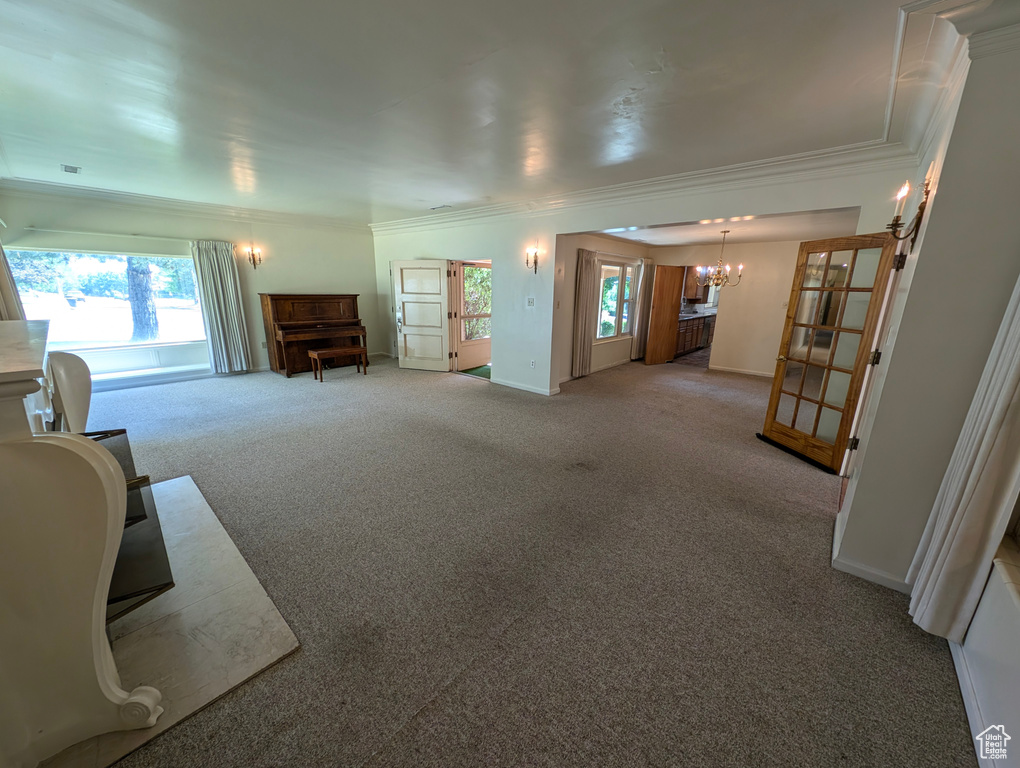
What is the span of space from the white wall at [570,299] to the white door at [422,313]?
209cm

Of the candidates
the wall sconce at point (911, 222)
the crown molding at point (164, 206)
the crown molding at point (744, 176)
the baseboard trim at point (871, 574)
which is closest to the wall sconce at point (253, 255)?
the crown molding at point (164, 206)

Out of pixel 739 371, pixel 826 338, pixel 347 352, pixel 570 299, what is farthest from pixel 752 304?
pixel 347 352

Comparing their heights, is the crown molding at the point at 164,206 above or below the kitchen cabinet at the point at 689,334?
above

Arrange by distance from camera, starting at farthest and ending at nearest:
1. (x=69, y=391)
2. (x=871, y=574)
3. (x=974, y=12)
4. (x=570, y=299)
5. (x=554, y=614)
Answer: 1. (x=570, y=299)
2. (x=871, y=574)
3. (x=69, y=391)
4. (x=554, y=614)
5. (x=974, y=12)

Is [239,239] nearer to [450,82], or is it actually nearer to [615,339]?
[450,82]

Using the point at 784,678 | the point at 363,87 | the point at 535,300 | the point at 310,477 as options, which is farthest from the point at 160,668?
the point at 535,300

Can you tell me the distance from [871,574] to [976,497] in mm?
793

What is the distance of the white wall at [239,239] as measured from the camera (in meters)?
4.56

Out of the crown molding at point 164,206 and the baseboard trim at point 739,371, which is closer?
the crown molding at point 164,206

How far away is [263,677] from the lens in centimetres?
148

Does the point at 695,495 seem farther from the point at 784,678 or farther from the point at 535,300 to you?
the point at 535,300

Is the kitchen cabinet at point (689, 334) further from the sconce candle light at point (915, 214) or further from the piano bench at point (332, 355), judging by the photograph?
the piano bench at point (332, 355)

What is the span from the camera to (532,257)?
5074 mm

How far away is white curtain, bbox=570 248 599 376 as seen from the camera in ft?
19.1
